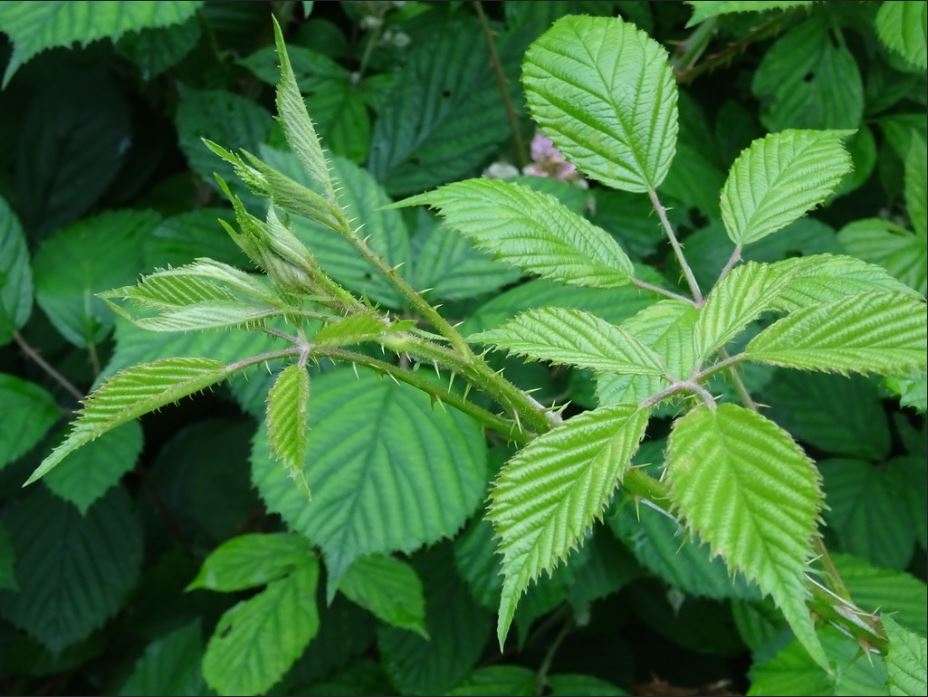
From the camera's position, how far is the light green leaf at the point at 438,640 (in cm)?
130

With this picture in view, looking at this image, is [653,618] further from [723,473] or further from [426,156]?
[723,473]

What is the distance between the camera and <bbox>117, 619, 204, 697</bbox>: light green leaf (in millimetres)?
1408

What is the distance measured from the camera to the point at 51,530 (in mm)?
1550

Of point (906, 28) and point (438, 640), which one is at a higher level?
point (906, 28)

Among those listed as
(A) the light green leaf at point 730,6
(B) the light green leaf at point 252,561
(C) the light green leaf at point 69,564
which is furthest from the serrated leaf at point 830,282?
(C) the light green leaf at point 69,564

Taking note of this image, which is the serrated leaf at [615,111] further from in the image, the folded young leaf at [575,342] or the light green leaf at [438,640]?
the light green leaf at [438,640]

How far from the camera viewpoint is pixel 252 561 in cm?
123

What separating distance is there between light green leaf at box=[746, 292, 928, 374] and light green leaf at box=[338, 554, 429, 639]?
0.74 metres

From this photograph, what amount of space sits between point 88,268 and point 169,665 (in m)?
0.61

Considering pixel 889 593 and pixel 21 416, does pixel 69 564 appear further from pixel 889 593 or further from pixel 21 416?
pixel 889 593

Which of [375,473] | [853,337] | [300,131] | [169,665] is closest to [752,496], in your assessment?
[853,337]

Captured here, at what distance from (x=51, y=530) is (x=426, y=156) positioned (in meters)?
0.86

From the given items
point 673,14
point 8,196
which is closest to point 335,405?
point 673,14

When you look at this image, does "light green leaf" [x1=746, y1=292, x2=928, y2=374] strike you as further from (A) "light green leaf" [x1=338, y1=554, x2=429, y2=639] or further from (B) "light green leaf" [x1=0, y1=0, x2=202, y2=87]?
(B) "light green leaf" [x1=0, y1=0, x2=202, y2=87]
